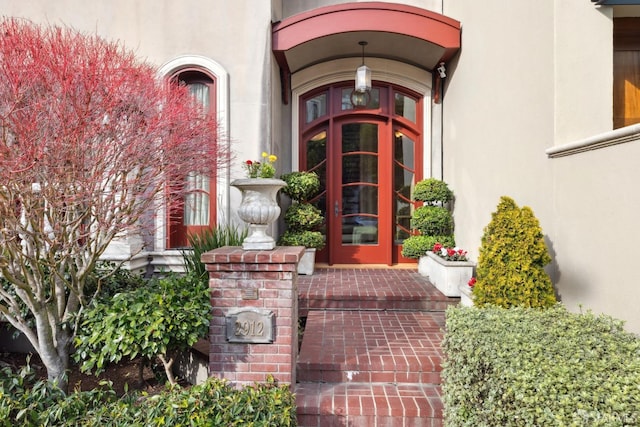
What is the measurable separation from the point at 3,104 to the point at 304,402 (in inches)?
116

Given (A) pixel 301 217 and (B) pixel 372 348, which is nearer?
(B) pixel 372 348

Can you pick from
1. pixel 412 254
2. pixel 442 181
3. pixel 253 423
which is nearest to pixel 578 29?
pixel 442 181

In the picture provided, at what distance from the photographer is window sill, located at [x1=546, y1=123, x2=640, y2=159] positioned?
2.47 m

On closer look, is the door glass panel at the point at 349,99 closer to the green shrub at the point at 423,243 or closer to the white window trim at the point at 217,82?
the white window trim at the point at 217,82

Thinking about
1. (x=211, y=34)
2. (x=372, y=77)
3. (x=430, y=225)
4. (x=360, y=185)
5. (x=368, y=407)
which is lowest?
(x=368, y=407)

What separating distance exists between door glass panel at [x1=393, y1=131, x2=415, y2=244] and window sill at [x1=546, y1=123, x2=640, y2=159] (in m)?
3.20

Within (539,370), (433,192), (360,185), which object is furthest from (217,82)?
(539,370)

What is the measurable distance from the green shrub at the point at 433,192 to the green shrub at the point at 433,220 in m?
0.15

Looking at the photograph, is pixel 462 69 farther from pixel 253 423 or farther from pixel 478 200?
pixel 253 423

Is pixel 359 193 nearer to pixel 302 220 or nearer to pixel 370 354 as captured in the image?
pixel 302 220

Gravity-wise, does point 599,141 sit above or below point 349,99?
below

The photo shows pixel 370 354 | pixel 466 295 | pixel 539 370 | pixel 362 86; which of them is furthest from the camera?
pixel 362 86

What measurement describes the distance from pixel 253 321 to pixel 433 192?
3847mm

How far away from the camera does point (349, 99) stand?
6.60 meters
